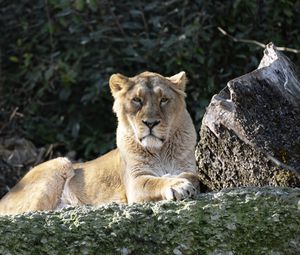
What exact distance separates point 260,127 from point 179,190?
710 mm

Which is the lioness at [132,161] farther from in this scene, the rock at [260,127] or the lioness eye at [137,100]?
the rock at [260,127]

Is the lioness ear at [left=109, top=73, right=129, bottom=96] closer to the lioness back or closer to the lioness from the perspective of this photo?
the lioness

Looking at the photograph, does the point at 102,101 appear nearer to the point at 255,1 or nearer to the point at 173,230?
the point at 255,1

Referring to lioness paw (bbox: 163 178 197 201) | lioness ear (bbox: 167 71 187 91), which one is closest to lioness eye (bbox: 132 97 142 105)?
lioness ear (bbox: 167 71 187 91)

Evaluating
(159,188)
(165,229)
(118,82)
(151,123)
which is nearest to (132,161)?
(151,123)

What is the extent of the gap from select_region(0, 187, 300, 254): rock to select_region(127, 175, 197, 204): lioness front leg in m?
0.51

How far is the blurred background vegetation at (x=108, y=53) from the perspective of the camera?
10.9 metres

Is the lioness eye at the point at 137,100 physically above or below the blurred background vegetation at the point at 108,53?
above

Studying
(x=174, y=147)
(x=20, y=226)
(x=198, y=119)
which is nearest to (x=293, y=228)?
(x=20, y=226)

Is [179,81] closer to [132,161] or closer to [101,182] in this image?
[132,161]

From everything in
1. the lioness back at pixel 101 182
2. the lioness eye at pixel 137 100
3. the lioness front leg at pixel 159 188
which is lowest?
the lioness back at pixel 101 182

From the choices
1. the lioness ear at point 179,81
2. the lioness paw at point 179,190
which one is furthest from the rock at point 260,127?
the lioness ear at point 179,81

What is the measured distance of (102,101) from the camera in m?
11.3

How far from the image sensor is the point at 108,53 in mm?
11172
